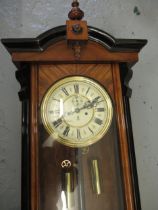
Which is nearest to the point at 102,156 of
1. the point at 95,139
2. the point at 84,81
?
the point at 95,139

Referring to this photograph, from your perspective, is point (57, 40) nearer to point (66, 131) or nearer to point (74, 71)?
point (74, 71)

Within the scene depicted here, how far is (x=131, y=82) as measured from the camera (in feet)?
3.65

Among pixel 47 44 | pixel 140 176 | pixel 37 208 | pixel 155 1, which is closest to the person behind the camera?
pixel 37 208

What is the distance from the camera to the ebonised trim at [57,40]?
2.66ft

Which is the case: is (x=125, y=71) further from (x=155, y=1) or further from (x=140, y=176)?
(x=155, y=1)

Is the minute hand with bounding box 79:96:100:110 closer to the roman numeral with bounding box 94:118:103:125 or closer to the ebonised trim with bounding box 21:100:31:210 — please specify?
the roman numeral with bounding box 94:118:103:125

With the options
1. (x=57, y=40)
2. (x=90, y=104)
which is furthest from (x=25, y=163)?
(x=57, y=40)

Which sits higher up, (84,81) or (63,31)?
(63,31)

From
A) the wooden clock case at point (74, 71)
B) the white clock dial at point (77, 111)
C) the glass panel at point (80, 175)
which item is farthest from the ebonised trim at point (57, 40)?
the glass panel at point (80, 175)

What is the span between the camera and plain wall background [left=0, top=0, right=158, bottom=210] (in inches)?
38.9

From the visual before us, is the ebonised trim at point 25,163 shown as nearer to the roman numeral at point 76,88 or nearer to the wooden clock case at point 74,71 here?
the wooden clock case at point 74,71

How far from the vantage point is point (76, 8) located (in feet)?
2.83

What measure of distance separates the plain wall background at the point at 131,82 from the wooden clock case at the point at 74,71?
0.23 metres

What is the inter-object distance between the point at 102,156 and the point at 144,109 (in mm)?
352
